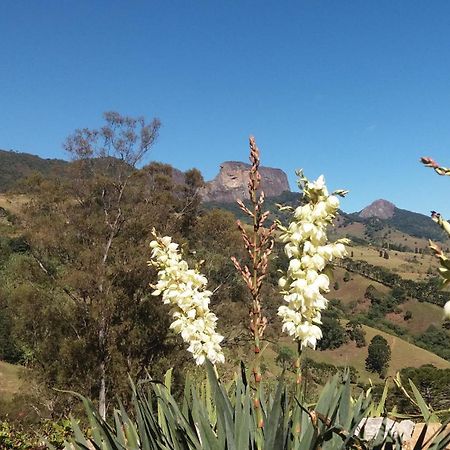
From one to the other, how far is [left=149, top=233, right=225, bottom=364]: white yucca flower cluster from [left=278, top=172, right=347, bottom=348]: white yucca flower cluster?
1.07 meters

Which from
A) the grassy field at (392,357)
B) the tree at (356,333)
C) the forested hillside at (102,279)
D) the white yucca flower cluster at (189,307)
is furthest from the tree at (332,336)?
the white yucca flower cluster at (189,307)

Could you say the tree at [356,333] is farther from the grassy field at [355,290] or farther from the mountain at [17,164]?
the mountain at [17,164]

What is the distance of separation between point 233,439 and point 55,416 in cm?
1398

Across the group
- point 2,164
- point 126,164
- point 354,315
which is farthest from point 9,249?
point 2,164

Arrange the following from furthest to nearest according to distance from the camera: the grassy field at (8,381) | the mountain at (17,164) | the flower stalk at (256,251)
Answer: the mountain at (17,164) < the grassy field at (8,381) < the flower stalk at (256,251)

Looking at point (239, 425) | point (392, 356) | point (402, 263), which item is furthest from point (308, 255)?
point (402, 263)

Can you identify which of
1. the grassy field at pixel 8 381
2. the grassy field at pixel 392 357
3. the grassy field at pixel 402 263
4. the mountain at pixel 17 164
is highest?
the mountain at pixel 17 164

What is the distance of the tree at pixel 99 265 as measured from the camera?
1418 cm

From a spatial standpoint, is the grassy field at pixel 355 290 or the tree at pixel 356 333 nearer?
the tree at pixel 356 333

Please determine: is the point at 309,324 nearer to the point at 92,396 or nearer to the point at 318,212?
the point at 318,212

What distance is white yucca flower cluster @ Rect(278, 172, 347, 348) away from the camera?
2.05 meters

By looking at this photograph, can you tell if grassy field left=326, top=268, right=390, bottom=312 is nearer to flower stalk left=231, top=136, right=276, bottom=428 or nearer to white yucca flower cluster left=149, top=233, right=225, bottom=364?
white yucca flower cluster left=149, top=233, right=225, bottom=364

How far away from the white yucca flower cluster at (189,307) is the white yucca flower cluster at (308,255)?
1068mm

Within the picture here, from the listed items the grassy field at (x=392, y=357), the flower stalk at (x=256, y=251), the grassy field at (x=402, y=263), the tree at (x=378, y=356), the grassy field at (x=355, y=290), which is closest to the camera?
the flower stalk at (x=256, y=251)
